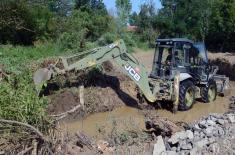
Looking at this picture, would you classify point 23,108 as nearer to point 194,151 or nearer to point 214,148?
point 194,151

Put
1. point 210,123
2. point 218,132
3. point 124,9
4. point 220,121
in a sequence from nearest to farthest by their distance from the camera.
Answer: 1. point 218,132
2. point 210,123
3. point 220,121
4. point 124,9

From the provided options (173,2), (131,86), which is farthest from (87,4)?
(131,86)

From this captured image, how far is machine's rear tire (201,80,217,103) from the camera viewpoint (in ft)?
48.4

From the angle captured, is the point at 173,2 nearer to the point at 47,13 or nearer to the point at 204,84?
the point at 47,13

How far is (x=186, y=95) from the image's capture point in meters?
13.9

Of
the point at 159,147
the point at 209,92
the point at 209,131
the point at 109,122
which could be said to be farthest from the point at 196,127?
the point at 209,92

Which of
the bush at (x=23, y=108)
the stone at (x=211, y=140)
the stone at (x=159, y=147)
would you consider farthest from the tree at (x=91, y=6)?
the bush at (x=23, y=108)

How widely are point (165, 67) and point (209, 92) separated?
2173 millimetres

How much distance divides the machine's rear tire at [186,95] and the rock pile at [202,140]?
3523 mm

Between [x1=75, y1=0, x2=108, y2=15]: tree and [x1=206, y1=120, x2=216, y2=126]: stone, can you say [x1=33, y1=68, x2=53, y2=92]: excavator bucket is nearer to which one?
[x1=206, y1=120, x2=216, y2=126]: stone

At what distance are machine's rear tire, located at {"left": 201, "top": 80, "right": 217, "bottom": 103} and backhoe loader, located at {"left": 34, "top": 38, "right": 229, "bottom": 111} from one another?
0.12 m

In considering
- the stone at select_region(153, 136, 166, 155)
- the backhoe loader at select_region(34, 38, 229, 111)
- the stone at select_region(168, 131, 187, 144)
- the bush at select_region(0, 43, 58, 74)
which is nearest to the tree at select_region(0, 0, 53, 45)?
the bush at select_region(0, 43, 58, 74)

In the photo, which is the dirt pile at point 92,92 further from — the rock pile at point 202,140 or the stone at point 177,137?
the stone at point 177,137

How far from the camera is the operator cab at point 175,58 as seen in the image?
534 inches
